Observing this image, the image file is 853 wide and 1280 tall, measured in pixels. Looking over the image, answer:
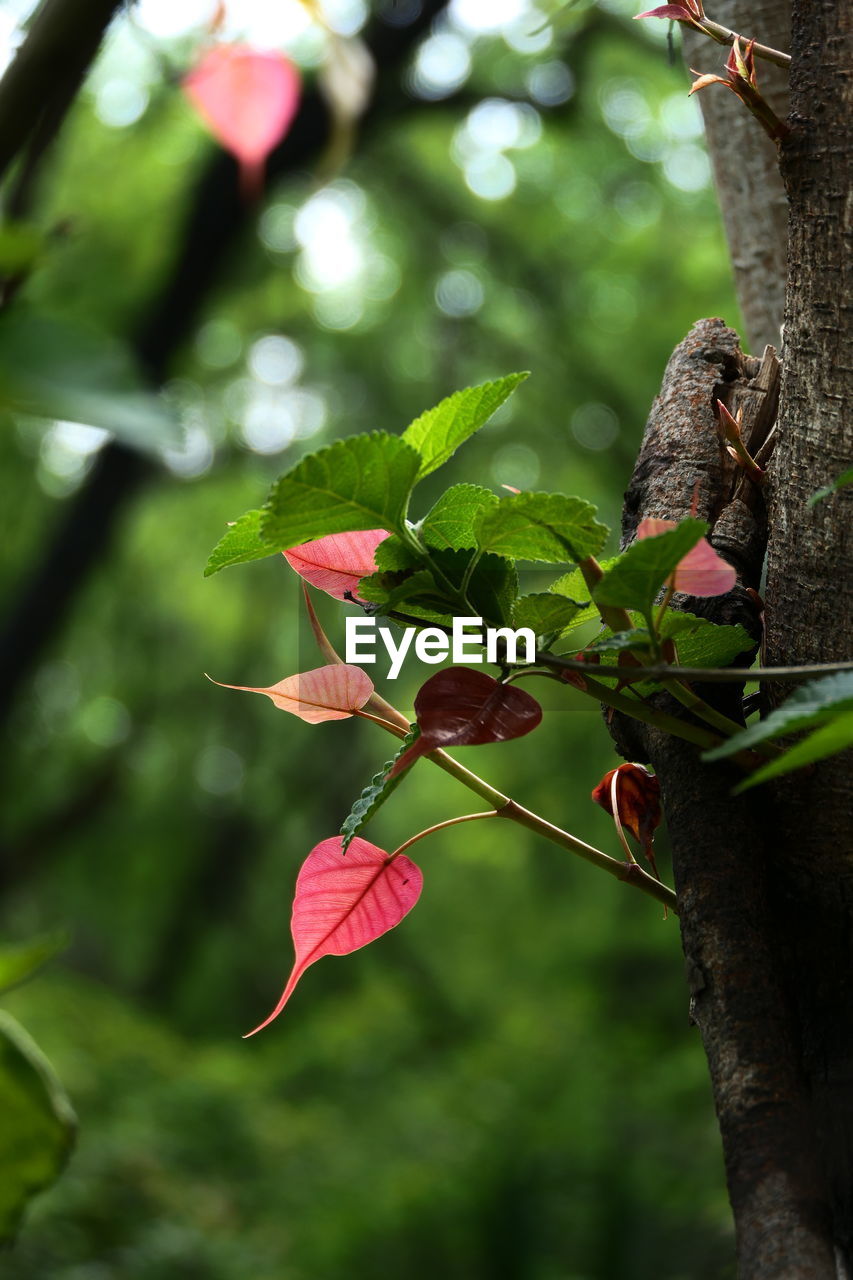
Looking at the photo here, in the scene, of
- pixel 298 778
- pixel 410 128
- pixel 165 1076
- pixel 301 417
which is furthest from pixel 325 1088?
pixel 410 128

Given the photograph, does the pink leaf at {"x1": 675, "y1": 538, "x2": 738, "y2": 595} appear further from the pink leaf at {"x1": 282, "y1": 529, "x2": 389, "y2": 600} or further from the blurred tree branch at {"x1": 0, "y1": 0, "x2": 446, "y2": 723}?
the blurred tree branch at {"x1": 0, "y1": 0, "x2": 446, "y2": 723}

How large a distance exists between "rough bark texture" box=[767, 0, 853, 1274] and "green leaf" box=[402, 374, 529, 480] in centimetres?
9

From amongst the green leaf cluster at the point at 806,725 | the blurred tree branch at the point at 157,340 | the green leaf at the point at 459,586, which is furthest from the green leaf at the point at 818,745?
the blurred tree branch at the point at 157,340

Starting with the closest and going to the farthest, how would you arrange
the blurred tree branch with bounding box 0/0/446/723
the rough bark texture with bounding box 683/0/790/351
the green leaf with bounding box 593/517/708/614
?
1. the green leaf with bounding box 593/517/708/614
2. the rough bark texture with bounding box 683/0/790/351
3. the blurred tree branch with bounding box 0/0/446/723

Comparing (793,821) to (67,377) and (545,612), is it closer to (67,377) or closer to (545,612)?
(545,612)

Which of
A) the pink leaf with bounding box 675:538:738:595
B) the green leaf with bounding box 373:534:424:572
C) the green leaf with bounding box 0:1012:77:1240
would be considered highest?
the green leaf with bounding box 373:534:424:572

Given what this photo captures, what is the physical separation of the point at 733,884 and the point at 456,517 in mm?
114

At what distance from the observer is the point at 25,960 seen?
26cm

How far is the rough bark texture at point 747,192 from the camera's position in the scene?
0.51 metres

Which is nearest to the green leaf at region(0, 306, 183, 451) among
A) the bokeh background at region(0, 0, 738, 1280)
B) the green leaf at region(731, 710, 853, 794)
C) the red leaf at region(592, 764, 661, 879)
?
the green leaf at region(731, 710, 853, 794)

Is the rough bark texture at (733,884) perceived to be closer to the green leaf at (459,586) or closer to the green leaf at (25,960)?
the green leaf at (459,586)

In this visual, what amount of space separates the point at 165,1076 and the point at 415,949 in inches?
93.6

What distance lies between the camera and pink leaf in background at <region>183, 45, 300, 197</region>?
20.5 inches

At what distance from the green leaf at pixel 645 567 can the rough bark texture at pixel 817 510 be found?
0.07 meters
